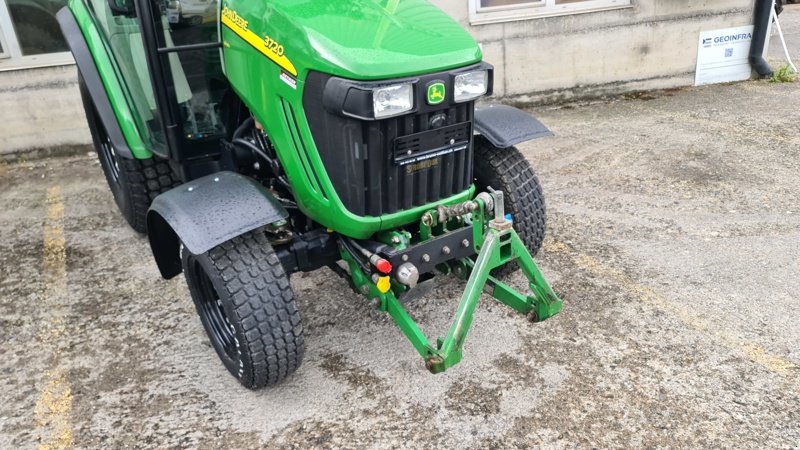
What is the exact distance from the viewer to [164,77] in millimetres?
3139

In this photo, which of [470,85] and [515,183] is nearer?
[470,85]

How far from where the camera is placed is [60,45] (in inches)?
236

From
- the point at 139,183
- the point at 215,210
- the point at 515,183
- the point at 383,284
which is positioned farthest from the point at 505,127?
the point at 139,183

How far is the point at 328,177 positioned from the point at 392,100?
440mm

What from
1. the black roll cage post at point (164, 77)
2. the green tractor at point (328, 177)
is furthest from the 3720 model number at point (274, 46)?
the black roll cage post at point (164, 77)

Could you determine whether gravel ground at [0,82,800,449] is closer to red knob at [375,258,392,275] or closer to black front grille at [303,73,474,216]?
red knob at [375,258,392,275]

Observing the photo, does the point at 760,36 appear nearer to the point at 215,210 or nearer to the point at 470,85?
the point at 470,85

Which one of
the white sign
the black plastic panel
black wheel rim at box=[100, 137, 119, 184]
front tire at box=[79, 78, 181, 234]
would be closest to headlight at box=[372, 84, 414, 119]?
the black plastic panel

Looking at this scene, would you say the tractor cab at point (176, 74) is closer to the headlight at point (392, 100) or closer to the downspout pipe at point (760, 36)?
the headlight at point (392, 100)

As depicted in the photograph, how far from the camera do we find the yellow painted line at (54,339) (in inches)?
105

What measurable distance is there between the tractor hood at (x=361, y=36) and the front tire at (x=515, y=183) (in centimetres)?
82

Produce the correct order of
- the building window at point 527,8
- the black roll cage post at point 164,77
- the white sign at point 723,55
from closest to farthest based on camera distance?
1. the black roll cage post at point 164,77
2. the building window at point 527,8
3. the white sign at point 723,55

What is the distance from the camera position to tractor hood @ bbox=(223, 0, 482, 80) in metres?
2.46

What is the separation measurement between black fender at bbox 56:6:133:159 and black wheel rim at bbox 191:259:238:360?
48.1 inches
